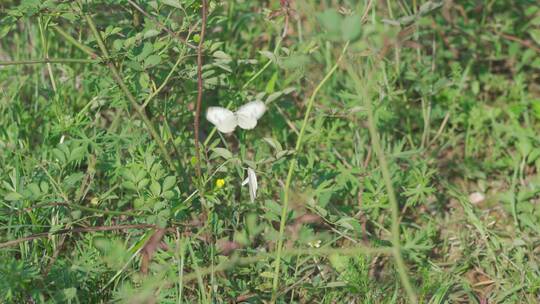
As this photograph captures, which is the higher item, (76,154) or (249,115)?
(249,115)

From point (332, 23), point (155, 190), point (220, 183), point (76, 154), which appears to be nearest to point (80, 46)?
point (76, 154)

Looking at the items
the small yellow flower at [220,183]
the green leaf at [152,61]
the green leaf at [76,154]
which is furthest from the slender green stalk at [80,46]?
the small yellow flower at [220,183]

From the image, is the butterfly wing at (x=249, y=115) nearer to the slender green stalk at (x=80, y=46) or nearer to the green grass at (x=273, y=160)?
the green grass at (x=273, y=160)

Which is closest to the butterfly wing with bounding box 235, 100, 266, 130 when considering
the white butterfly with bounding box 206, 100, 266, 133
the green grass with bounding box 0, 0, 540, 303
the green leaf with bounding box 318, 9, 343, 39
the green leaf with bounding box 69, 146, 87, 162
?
the white butterfly with bounding box 206, 100, 266, 133

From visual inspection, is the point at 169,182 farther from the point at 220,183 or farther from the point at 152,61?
the point at 152,61

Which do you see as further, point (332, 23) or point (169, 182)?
point (169, 182)

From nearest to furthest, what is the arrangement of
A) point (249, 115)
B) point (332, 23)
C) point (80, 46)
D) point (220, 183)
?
point (332, 23), point (249, 115), point (80, 46), point (220, 183)
